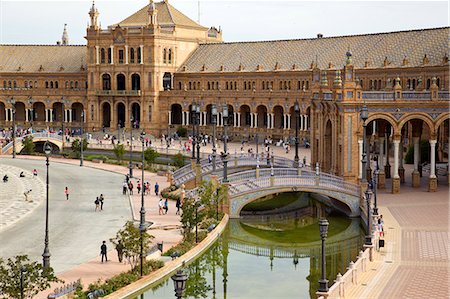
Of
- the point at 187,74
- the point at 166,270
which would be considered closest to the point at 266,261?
the point at 166,270

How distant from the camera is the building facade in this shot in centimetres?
10125

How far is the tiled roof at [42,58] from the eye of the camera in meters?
140

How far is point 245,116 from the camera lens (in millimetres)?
124125

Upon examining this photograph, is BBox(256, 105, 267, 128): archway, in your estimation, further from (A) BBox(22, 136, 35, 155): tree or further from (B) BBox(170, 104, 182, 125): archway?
(A) BBox(22, 136, 35, 155): tree

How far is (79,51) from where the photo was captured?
14300 centimetres

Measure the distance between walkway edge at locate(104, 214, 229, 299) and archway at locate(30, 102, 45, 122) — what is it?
293 ft

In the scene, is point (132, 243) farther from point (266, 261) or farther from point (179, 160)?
point (179, 160)

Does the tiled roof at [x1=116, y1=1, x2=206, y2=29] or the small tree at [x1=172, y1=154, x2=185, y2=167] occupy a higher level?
the tiled roof at [x1=116, y1=1, x2=206, y2=29]

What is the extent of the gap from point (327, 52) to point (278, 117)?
42.4 ft

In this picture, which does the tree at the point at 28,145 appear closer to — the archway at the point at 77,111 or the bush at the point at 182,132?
the bush at the point at 182,132

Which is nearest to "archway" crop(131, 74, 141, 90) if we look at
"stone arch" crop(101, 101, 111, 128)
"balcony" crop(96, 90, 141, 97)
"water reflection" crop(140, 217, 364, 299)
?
"balcony" crop(96, 90, 141, 97)

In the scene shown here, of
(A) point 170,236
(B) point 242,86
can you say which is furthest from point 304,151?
(A) point 170,236

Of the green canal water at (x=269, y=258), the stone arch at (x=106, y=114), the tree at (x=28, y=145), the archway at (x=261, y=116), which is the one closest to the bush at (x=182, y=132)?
the archway at (x=261, y=116)

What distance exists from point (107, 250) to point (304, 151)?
181 ft
